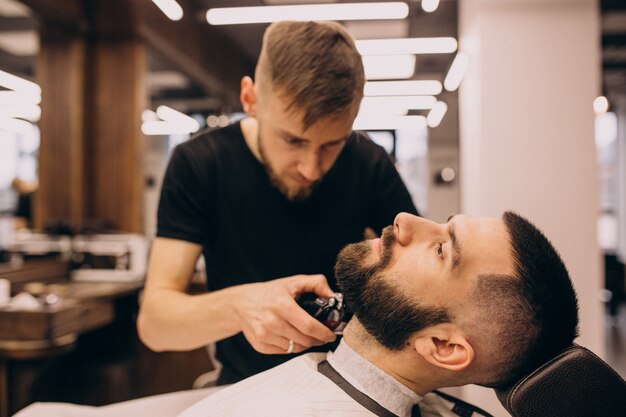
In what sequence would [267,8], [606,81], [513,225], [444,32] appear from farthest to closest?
[606,81] < [444,32] < [267,8] < [513,225]

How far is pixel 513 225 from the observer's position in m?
1.16

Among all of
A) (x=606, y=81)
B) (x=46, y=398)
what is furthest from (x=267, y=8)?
(x=606, y=81)

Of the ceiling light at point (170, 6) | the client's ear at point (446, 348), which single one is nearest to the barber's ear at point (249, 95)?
the client's ear at point (446, 348)

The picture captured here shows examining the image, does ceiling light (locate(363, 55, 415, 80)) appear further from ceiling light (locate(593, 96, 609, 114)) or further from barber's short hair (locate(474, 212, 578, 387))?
barber's short hair (locate(474, 212, 578, 387))

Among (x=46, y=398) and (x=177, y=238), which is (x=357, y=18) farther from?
(x=46, y=398)

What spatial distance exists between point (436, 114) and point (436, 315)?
540 centimetres

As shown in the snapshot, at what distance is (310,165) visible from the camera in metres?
1.39

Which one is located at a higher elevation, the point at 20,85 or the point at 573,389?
the point at 20,85

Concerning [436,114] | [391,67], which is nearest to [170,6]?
[391,67]

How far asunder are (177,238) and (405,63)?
3534mm

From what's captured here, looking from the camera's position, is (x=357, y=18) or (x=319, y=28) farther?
(x=357, y=18)

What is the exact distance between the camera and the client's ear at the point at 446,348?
1.12 m

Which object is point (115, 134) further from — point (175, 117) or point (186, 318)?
point (186, 318)

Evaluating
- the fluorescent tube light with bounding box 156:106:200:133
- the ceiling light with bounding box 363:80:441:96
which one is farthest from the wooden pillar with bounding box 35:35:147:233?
the ceiling light with bounding box 363:80:441:96
